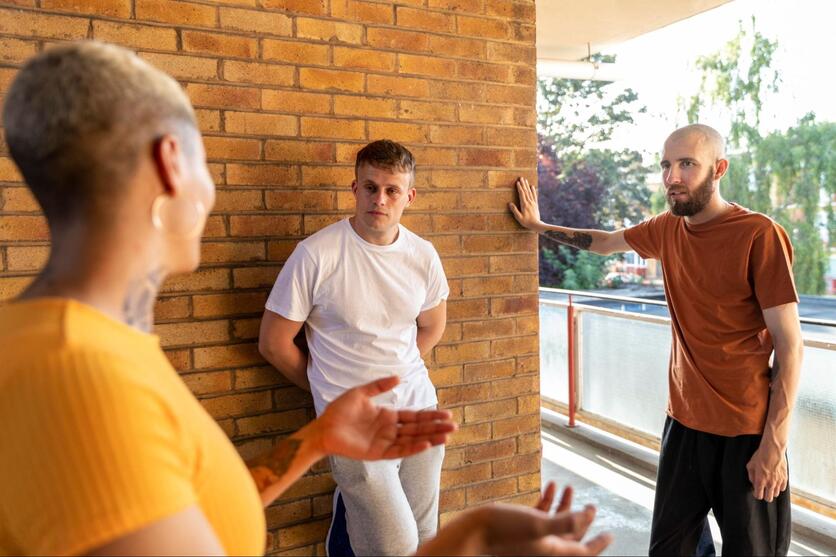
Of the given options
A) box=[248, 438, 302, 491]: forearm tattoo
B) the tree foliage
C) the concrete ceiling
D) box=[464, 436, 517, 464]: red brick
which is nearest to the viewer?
box=[248, 438, 302, 491]: forearm tattoo

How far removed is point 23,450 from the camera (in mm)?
790

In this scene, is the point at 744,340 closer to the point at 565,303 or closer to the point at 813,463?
the point at 813,463

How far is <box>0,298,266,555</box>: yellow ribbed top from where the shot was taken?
76cm

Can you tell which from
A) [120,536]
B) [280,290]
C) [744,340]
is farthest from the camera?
[744,340]

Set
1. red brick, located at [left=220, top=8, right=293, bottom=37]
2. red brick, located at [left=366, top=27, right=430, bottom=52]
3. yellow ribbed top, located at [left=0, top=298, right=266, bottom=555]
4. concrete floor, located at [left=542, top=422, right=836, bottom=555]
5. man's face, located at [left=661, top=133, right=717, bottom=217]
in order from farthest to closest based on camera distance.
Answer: concrete floor, located at [left=542, top=422, right=836, bottom=555]
red brick, located at [left=366, top=27, right=430, bottom=52]
man's face, located at [left=661, top=133, right=717, bottom=217]
red brick, located at [left=220, top=8, right=293, bottom=37]
yellow ribbed top, located at [left=0, top=298, right=266, bottom=555]

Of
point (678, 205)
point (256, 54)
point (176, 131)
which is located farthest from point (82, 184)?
point (678, 205)

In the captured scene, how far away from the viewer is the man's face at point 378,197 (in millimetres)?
2730

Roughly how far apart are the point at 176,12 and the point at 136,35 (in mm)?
187

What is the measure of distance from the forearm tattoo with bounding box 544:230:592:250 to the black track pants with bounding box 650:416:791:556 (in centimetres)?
108

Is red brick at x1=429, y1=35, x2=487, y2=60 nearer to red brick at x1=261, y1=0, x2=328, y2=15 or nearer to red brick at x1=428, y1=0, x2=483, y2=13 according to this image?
red brick at x1=428, y1=0, x2=483, y2=13

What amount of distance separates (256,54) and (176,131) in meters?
2.09

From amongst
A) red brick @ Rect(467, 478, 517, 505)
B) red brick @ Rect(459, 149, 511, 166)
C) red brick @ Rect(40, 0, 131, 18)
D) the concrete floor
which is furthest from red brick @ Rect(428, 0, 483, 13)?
the concrete floor

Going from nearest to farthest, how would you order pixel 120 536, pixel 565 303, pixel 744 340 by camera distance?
pixel 120 536, pixel 744 340, pixel 565 303

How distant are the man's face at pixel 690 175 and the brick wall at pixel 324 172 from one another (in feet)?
2.66
